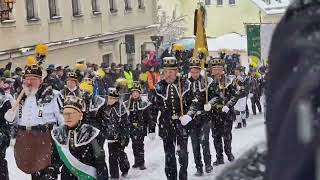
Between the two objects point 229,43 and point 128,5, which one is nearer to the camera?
point 128,5

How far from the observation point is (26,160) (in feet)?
27.5

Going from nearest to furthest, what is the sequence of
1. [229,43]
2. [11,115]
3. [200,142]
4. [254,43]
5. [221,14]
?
1. [11,115]
2. [200,142]
3. [254,43]
4. [229,43]
5. [221,14]

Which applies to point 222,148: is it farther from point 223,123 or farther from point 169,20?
point 169,20

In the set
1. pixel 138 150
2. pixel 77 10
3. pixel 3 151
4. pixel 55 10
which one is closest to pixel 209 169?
pixel 138 150

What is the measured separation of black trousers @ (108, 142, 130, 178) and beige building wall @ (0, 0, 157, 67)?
1139cm

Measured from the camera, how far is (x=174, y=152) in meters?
9.52

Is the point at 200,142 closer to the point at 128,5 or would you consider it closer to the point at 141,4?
the point at 128,5

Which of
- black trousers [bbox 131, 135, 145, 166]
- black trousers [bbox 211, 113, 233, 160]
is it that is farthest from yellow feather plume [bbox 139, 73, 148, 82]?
black trousers [bbox 211, 113, 233, 160]

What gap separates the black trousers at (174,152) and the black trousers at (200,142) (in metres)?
0.66

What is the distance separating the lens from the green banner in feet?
75.5

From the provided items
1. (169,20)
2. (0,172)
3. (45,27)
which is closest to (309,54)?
(0,172)

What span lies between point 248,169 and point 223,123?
10.7 metres

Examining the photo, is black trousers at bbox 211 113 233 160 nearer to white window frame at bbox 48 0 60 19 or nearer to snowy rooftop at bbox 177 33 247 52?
white window frame at bbox 48 0 60 19

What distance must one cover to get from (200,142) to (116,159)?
1.41 metres
